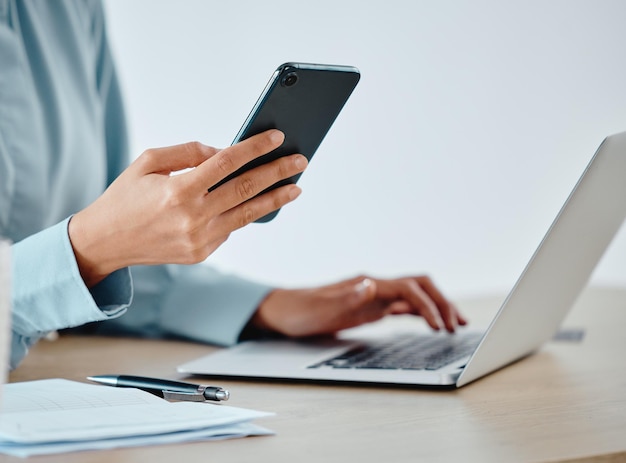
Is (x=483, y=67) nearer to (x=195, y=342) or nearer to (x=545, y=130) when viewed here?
(x=545, y=130)

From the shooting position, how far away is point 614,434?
61 centimetres

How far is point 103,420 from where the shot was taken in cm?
58

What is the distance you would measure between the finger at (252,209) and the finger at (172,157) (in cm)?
6

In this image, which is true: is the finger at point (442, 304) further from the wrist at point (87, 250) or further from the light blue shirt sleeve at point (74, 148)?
the wrist at point (87, 250)

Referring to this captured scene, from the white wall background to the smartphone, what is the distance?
1661mm

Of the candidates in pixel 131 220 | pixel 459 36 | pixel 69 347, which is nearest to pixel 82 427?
pixel 131 220

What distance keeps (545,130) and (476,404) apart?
2.15m

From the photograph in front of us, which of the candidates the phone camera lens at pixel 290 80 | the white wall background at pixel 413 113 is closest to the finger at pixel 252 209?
the phone camera lens at pixel 290 80

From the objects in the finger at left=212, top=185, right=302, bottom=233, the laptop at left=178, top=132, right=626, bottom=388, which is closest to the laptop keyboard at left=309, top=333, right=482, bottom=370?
the laptop at left=178, top=132, right=626, bottom=388

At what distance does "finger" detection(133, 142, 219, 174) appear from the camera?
0.74 meters

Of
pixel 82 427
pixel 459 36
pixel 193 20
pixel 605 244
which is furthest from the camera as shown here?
pixel 459 36

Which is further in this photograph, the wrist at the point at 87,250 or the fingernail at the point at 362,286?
the fingernail at the point at 362,286

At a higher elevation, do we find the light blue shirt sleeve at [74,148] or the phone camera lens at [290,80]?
the phone camera lens at [290,80]

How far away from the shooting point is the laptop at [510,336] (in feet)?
2.51
